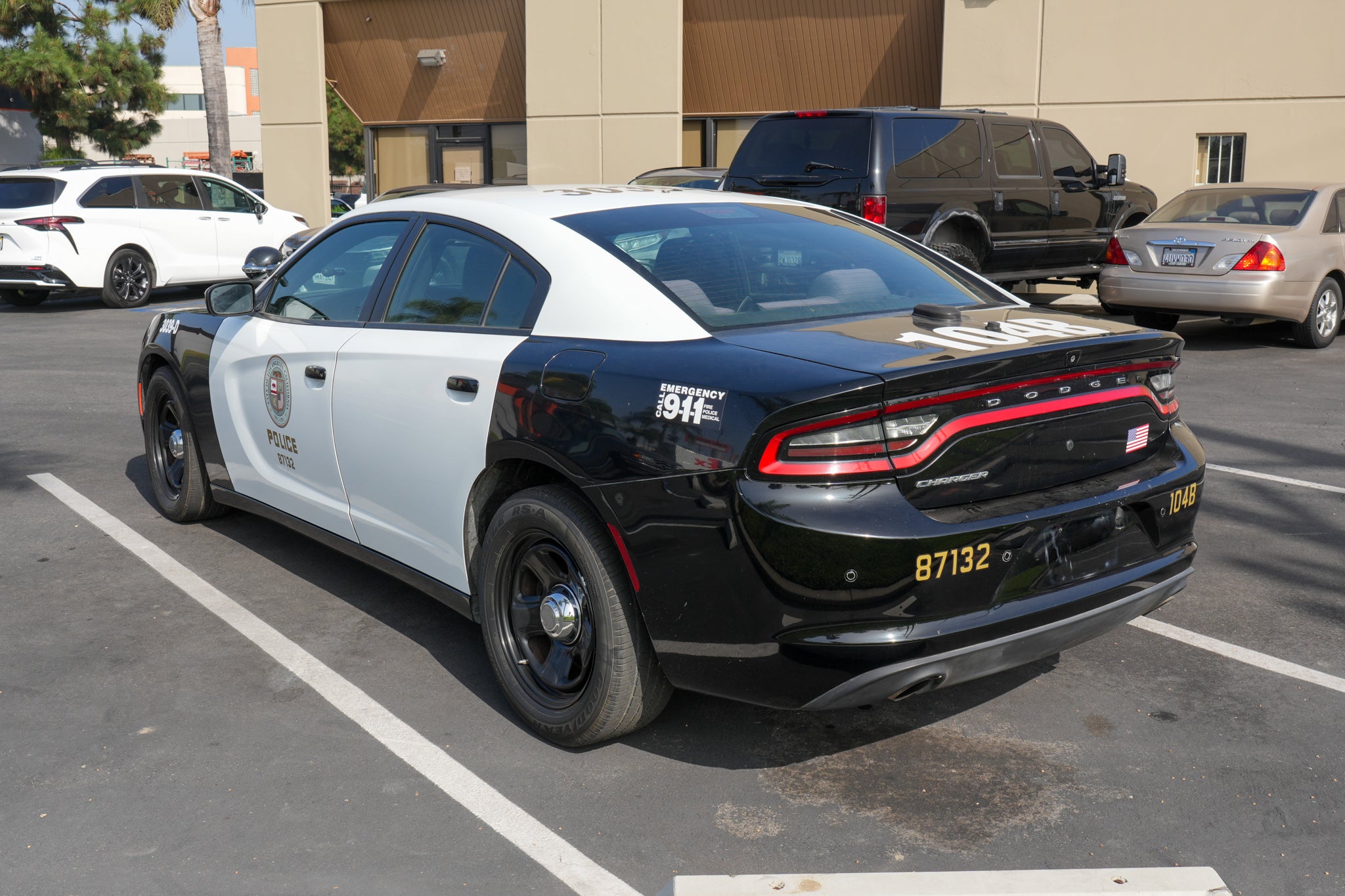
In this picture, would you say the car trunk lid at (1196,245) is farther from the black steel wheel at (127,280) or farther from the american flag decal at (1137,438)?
the black steel wheel at (127,280)

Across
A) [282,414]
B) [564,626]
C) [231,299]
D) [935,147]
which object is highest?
[935,147]

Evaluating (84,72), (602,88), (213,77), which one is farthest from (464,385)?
(84,72)

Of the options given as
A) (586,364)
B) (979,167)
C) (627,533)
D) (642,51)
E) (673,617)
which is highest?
(642,51)

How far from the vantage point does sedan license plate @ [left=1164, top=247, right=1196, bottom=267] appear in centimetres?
1097

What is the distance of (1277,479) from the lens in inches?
263

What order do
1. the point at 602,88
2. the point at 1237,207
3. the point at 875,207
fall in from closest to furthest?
the point at 875,207, the point at 1237,207, the point at 602,88

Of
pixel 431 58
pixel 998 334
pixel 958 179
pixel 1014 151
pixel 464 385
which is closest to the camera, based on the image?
pixel 998 334

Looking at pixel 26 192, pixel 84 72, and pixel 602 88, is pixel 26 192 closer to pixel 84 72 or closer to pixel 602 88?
pixel 602 88

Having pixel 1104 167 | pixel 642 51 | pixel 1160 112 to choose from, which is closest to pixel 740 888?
pixel 1104 167

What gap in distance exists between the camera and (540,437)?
11.5 feet

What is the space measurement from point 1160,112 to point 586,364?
1401 cm

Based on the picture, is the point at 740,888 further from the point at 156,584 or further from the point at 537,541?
the point at 156,584

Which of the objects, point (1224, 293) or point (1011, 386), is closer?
point (1011, 386)

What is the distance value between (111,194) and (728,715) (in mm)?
14309
